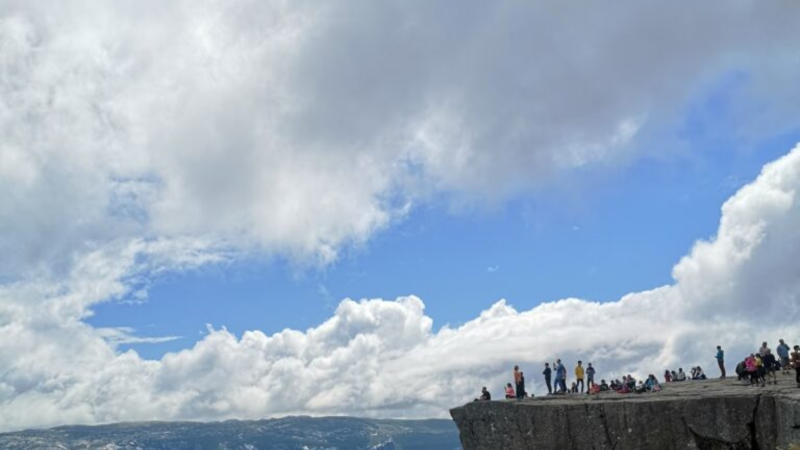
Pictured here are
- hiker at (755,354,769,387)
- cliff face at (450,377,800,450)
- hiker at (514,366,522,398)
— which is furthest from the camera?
hiker at (514,366,522,398)

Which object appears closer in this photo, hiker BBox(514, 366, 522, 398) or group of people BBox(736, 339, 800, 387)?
group of people BBox(736, 339, 800, 387)

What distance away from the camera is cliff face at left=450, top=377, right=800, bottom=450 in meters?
32.0

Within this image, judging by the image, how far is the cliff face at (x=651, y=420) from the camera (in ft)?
105

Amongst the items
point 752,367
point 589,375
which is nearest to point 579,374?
point 589,375

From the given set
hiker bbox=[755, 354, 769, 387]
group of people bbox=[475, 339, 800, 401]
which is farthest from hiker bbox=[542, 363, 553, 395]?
hiker bbox=[755, 354, 769, 387]

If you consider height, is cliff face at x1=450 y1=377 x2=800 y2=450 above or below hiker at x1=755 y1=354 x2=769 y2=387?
below

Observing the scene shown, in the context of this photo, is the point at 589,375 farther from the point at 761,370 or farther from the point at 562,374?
the point at 761,370

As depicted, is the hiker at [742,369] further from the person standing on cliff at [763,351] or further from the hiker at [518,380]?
the hiker at [518,380]

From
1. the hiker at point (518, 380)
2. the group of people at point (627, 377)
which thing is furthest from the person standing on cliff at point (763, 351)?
the hiker at point (518, 380)

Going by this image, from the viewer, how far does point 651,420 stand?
3597cm

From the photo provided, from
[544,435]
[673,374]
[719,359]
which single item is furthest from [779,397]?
[673,374]

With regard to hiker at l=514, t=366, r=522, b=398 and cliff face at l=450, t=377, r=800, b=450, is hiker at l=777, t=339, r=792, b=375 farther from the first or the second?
hiker at l=514, t=366, r=522, b=398

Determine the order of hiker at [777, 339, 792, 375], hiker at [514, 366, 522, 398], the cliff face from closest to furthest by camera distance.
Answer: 1. the cliff face
2. hiker at [777, 339, 792, 375]
3. hiker at [514, 366, 522, 398]

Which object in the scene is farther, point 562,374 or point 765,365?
point 562,374
